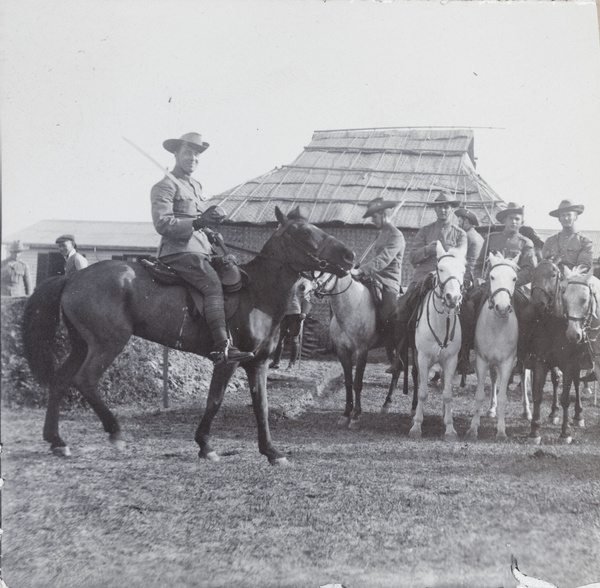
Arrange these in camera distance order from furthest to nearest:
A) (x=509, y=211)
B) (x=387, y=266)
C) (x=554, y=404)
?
(x=554, y=404) → (x=387, y=266) → (x=509, y=211)

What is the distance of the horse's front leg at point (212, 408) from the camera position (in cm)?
438

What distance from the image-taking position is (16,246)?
11.9 ft

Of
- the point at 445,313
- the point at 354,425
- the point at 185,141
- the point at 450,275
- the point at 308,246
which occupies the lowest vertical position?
the point at 354,425

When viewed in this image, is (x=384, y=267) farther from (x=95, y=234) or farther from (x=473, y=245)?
(x=95, y=234)

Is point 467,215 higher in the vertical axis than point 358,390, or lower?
higher

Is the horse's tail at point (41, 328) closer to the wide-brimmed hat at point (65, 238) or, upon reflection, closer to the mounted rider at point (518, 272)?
the wide-brimmed hat at point (65, 238)

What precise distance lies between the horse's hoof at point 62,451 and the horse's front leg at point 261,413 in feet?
4.90

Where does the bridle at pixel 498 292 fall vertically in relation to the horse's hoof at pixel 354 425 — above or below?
above

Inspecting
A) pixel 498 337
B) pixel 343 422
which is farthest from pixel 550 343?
pixel 343 422

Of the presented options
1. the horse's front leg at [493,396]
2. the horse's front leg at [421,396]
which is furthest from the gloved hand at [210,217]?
the horse's front leg at [493,396]

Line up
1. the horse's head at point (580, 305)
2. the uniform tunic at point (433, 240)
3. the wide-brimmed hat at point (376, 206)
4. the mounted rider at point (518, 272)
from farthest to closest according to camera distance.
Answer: the uniform tunic at point (433, 240)
the mounted rider at point (518, 272)
the horse's head at point (580, 305)
the wide-brimmed hat at point (376, 206)

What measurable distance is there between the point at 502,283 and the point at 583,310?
811 mm

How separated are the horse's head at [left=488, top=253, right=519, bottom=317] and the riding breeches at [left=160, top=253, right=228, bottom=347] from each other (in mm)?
2996

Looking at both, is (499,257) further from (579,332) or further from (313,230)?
(313,230)
